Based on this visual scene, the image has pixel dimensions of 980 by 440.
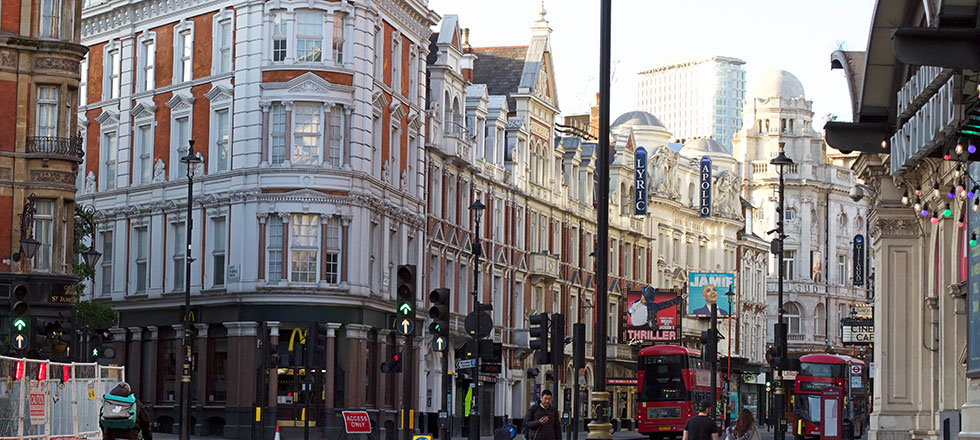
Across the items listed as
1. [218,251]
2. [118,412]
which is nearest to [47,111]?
[218,251]

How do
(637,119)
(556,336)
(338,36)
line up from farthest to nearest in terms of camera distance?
(637,119) < (338,36) < (556,336)

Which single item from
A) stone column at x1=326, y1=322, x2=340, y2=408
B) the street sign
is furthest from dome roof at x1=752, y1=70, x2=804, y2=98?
the street sign

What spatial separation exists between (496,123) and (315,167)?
19.7 m

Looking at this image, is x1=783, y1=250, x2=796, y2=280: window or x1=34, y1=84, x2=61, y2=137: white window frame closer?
x1=34, y1=84, x2=61, y2=137: white window frame

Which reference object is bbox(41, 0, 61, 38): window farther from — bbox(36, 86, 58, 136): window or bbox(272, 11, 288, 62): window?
bbox(272, 11, 288, 62): window

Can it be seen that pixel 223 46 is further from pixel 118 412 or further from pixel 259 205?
pixel 118 412

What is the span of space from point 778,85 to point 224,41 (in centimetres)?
7828

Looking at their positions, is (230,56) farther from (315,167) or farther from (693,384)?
(693,384)

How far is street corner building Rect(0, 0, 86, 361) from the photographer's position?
46.2 meters

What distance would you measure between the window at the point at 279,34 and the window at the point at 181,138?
15.3 feet

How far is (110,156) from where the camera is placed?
5953 cm

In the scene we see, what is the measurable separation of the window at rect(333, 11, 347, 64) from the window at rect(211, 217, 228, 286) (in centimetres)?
638

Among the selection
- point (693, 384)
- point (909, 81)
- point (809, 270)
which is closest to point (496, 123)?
point (693, 384)

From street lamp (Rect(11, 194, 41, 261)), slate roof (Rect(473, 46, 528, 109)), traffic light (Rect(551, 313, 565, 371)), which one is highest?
slate roof (Rect(473, 46, 528, 109))
